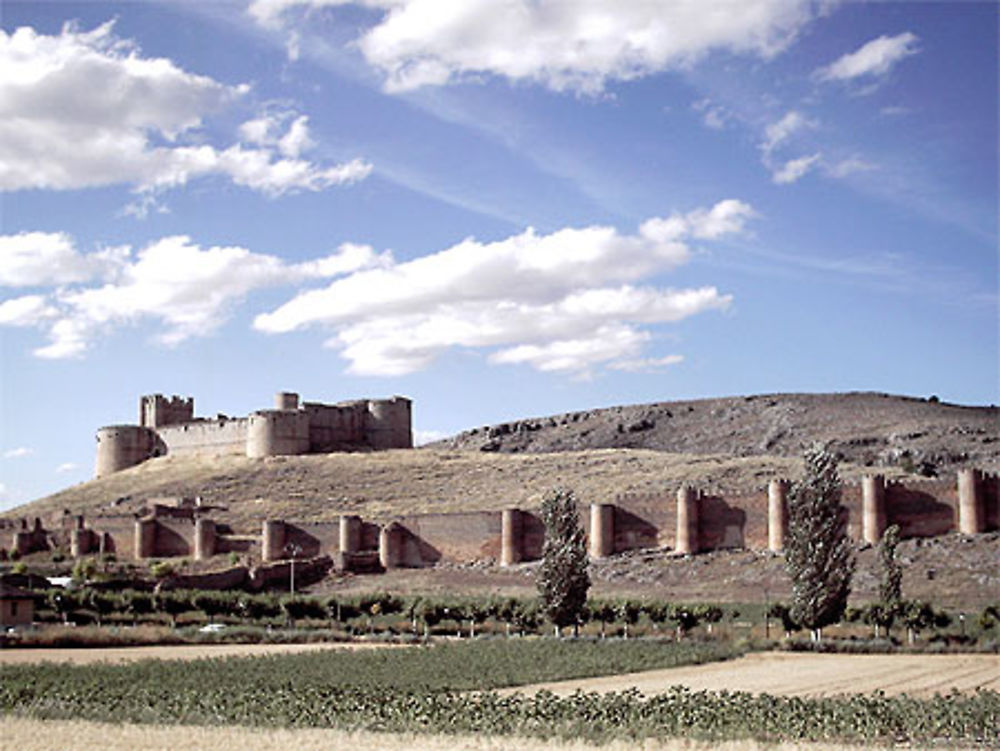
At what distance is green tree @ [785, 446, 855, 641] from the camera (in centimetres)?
3716

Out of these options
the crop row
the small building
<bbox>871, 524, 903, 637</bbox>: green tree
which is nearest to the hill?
<bbox>871, 524, 903, 637</bbox>: green tree

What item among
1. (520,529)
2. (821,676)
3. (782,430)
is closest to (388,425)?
(782,430)

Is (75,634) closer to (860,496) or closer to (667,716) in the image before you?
(667,716)

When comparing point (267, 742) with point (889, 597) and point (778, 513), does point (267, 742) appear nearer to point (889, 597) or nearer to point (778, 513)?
point (889, 597)

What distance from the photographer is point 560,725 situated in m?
20.0

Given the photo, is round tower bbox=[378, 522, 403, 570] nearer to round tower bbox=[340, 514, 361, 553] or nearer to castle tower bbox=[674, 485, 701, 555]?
round tower bbox=[340, 514, 361, 553]

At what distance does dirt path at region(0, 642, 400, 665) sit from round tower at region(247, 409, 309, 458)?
145ft

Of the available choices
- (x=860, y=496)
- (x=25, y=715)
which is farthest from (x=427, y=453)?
(x=25, y=715)

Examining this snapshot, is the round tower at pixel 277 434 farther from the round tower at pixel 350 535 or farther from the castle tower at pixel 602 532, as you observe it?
the castle tower at pixel 602 532

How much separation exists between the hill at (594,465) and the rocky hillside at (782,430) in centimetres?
16

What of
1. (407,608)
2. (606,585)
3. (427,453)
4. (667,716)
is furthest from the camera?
(427,453)

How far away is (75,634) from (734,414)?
74.4m

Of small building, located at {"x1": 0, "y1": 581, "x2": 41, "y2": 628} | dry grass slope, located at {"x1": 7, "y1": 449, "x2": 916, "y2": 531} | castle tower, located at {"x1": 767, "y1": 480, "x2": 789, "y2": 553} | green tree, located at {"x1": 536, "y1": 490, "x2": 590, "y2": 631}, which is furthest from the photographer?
dry grass slope, located at {"x1": 7, "y1": 449, "x2": 916, "y2": 531}

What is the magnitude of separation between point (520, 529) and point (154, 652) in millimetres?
20679
